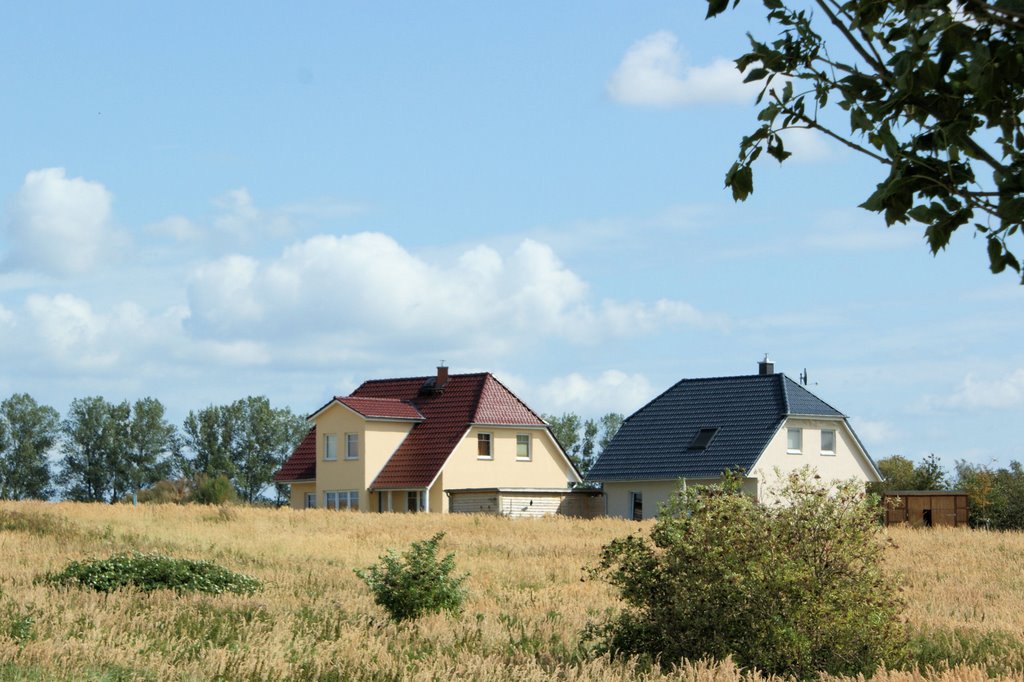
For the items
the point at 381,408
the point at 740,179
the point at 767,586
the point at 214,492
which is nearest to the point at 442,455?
the point at 381,408

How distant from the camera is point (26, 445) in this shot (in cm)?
10469

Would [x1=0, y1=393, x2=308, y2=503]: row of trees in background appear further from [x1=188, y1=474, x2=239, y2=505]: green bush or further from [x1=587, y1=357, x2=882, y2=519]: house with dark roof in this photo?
[x1=587, y1=357, x2=882, y2=519]: house with dark roof

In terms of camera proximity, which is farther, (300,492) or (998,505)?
(300,492)

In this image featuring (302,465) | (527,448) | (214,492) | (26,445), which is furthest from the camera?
(26,445)

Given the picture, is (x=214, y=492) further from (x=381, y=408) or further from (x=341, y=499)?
(x=381, y=408)

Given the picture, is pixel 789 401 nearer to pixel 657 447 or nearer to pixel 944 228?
pixel 657 447

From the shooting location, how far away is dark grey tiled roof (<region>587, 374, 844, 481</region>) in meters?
54.8

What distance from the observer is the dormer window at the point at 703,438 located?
5631cm

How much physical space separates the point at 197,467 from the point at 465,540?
266ft

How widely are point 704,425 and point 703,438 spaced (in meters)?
0.82

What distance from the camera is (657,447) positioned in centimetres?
5781

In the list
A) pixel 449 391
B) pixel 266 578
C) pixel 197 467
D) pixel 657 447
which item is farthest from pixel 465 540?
pixel 197 467

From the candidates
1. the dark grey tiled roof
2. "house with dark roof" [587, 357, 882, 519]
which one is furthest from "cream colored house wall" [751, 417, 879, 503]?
the dark grey tiled roof

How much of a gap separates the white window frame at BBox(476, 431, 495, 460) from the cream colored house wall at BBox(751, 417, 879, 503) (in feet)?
42.8
